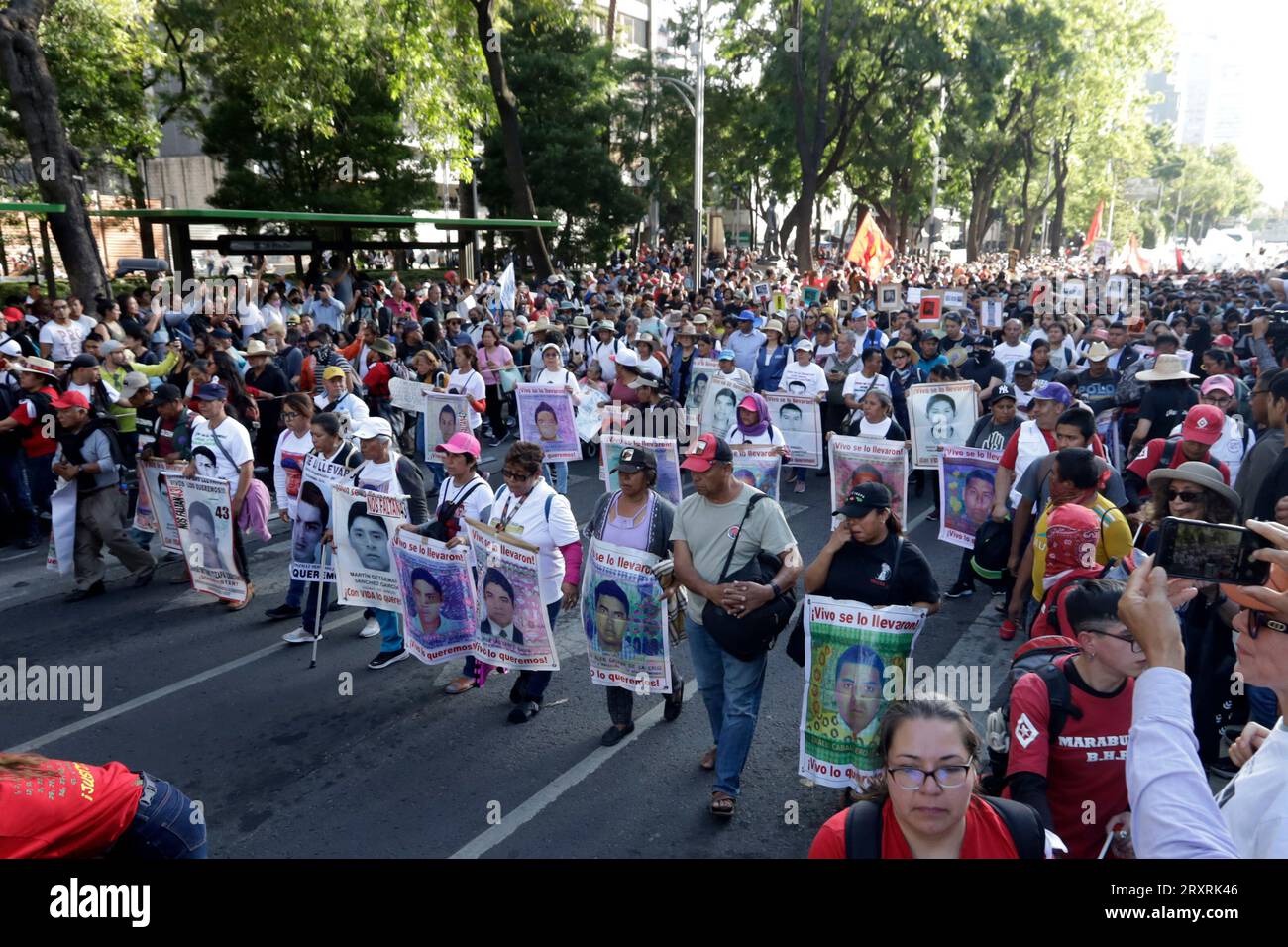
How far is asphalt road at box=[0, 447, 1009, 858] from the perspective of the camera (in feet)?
15.6

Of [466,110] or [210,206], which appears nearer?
[466,110]

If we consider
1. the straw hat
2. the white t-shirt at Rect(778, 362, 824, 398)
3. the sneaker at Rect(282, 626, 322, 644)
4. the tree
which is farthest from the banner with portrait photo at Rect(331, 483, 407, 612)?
the tree

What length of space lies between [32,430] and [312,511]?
4000 mm

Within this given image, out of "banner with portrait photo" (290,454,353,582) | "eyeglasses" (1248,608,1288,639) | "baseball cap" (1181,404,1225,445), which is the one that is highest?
"eyeglasses" (1248,608,1288,639)

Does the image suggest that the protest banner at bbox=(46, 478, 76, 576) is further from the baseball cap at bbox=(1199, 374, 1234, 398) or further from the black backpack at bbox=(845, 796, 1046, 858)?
the baseball cap at bbox=(1199, 374, 1234, 398)

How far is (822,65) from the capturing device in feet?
89.2

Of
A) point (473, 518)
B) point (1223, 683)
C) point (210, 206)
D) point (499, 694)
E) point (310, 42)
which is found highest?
point (310, 42)

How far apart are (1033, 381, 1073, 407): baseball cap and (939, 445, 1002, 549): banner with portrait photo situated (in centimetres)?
70

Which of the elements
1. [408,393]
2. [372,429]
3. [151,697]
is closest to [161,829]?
[151,697]

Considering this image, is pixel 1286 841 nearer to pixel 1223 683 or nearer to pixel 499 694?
pixel 1223 683

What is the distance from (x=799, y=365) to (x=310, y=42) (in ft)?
48.5

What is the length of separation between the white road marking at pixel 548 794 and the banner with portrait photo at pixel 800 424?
4.97 meters

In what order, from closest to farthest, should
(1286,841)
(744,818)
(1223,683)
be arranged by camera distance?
(1286,841) < (744,818) < (1223,683)

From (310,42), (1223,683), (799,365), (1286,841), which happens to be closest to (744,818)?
(1223,683)
